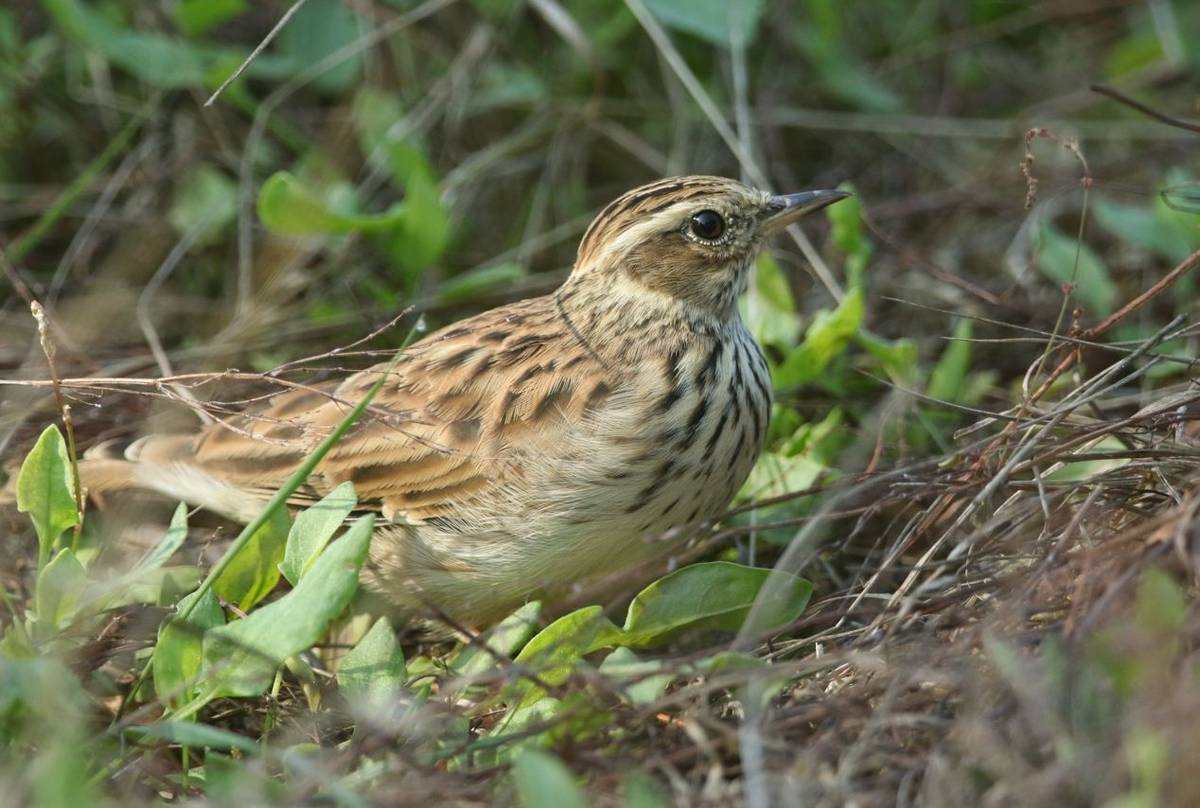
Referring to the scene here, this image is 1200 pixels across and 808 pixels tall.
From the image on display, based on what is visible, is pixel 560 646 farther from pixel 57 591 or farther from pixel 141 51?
pixel 141 51

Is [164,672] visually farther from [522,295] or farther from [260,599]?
[522,295]

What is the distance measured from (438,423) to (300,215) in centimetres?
118

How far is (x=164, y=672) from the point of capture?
3668 mm

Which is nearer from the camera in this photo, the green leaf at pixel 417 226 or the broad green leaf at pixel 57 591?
the broad green leaf at pixel 57 591

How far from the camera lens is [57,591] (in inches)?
148

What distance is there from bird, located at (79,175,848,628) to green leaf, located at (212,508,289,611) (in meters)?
0.33

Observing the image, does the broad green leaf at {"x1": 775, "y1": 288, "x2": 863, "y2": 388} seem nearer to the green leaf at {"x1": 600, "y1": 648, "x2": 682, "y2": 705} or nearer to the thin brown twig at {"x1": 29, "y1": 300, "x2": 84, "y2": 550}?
the green leaf at {"x1": 600, "y1": 648, "x2": 682, "y2": 705}

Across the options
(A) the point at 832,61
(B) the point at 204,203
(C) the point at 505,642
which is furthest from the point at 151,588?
(A) the point at 832,61

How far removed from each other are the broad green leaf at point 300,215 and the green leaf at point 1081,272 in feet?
8.64

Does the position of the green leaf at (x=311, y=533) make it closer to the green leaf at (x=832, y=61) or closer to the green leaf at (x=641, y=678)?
the green leaf at (x=641, y=678)

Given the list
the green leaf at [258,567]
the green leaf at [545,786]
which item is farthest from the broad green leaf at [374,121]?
the green leaf at [545,786]

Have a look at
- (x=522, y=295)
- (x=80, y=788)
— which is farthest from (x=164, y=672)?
(x=522, y=295)

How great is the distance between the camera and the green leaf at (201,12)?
20.7 ft

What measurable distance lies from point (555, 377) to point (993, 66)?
436 centimetres
